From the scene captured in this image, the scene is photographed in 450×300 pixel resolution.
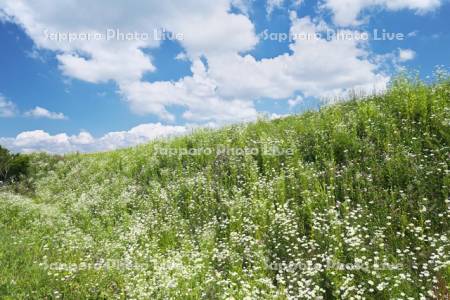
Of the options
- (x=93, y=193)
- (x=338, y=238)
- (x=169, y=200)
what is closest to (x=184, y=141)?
(x=93, y=193)

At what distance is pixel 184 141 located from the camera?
57.0ft

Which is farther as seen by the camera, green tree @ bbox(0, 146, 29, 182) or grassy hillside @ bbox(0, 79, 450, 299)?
green tree @ bbox(0, 146, 29, 182)

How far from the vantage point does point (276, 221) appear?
8.42m

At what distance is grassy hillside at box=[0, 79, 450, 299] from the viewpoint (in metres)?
6.45

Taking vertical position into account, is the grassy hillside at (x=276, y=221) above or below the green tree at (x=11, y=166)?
below

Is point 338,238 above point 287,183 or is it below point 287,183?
below

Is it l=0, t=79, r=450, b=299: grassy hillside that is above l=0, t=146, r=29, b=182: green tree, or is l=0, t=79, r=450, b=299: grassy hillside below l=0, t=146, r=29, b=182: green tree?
below

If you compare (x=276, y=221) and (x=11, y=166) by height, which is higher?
(x=11, y=166)

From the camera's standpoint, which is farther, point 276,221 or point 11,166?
point 11,166

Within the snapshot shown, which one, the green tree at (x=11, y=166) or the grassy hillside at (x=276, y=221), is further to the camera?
the green tree at (x=11, y=166)

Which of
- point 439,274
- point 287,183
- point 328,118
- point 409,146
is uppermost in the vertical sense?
point 328,118

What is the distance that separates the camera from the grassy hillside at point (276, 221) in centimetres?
645

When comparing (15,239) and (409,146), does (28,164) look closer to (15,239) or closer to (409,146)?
(15,239)

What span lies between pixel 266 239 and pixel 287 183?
7.75ft
